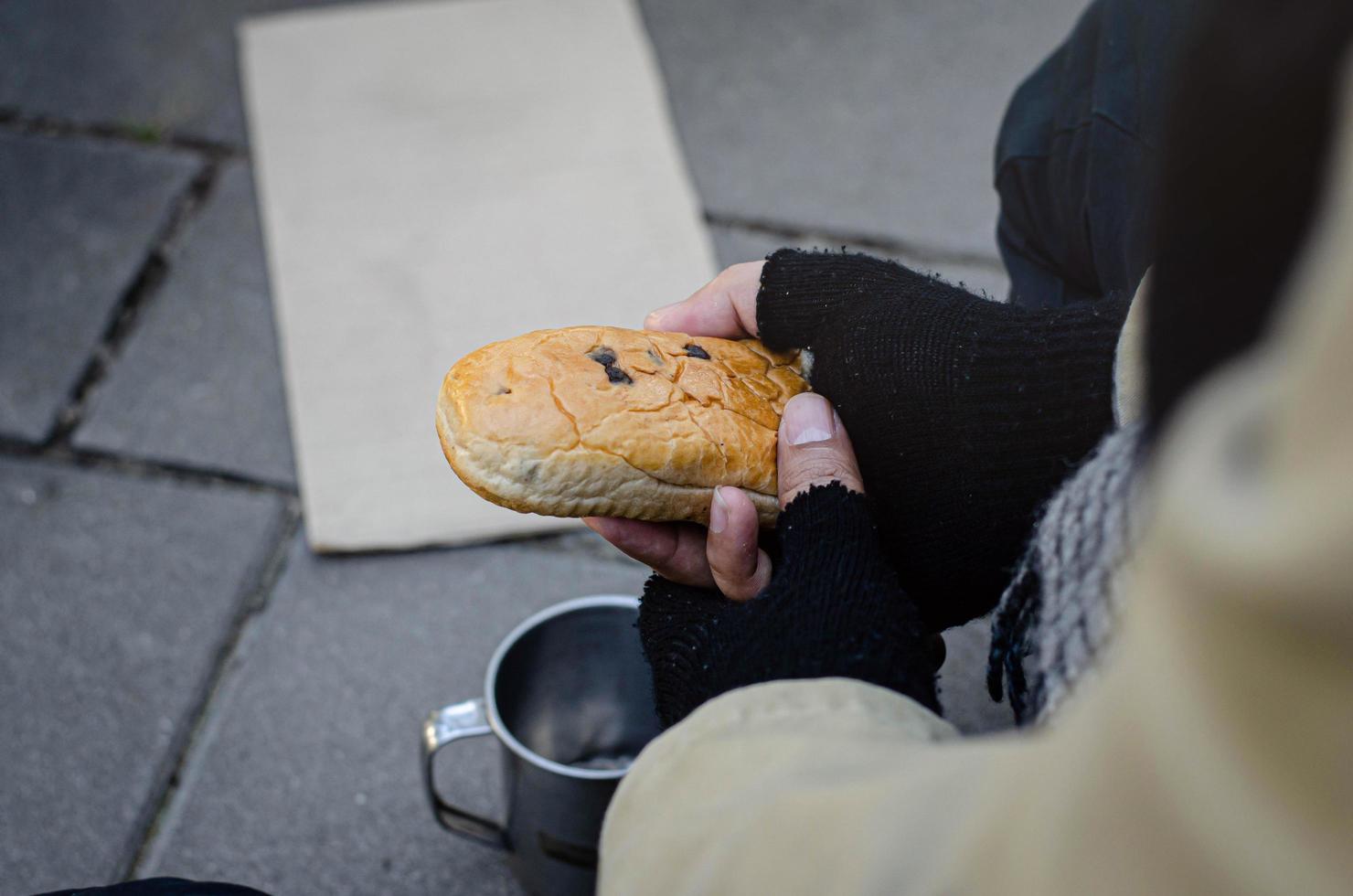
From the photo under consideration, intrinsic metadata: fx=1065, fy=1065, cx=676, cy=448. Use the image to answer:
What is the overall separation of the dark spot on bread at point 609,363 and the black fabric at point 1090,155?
0.61 metres

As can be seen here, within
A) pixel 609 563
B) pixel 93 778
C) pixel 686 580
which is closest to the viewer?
pixel 686 580

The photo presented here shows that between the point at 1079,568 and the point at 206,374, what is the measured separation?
197 centimetres

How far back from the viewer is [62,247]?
2.43 meters

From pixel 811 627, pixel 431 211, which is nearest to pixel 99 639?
pixel 431 211

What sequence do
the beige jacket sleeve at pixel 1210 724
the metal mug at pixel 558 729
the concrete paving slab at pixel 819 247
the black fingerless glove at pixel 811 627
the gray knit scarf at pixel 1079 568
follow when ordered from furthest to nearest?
1. the concrete paving slab at pixel 819 247
2. the metal mug at pixel 558 729
3. the black fingerless glove at pixel 811 627
4. the gray knit scarf at pixel 1079 568
5. the beige jacket sleeve at pixel 1210 724

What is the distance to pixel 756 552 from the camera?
3.89 feet

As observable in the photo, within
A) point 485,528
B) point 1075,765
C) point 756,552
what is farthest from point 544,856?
point 1075,765

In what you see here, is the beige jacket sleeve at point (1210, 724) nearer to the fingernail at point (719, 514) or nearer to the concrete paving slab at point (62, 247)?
the fingernail at point (719, 514)

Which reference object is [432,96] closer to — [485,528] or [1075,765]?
[485,528]

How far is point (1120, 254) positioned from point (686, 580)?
29.8 inches

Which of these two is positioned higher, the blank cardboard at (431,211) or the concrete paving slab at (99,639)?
the blank cardboard at (431,211)

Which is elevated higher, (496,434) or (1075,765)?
(1075,765)

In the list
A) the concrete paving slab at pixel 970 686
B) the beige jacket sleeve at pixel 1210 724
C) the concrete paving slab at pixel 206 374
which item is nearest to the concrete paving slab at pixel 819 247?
the concrete paving slab at pixel 970 686

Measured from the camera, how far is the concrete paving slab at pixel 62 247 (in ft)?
7.20
